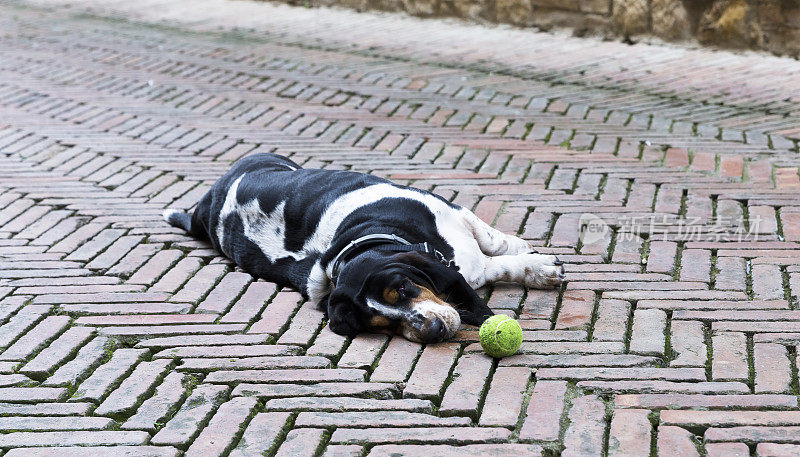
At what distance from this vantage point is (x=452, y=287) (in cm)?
326

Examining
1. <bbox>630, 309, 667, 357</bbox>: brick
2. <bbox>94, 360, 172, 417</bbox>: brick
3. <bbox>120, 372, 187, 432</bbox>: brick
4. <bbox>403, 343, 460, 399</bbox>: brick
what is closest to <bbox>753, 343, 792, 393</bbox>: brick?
<bbox>630, 309, 667, 357</bbox>: brick

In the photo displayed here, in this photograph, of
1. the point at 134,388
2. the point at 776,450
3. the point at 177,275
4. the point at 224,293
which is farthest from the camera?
the point at 177,275

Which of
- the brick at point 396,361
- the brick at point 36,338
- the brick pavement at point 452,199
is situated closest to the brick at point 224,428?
the brick pavement at point 452,199

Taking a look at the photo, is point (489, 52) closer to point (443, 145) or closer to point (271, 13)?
point (443, 145)

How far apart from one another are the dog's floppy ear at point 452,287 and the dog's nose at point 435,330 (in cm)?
14

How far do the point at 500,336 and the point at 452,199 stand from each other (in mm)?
1611

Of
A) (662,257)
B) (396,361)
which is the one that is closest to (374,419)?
(396,361)

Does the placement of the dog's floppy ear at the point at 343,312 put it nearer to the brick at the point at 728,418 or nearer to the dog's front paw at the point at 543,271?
the dog's front paw at the point at 543,271

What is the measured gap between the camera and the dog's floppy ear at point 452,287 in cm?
320

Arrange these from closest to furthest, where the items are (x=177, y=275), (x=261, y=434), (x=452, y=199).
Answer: (x=261, y=434), (x=177, y=275), (x=452, y=199)

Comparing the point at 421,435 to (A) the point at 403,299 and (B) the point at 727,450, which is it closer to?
(A) the point at 403,299

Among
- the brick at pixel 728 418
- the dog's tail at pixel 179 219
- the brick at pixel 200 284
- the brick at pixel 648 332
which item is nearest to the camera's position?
the brick at pixel 728 418

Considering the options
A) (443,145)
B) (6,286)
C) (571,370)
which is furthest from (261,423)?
(443,145)

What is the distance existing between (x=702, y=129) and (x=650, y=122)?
12.0 inches
